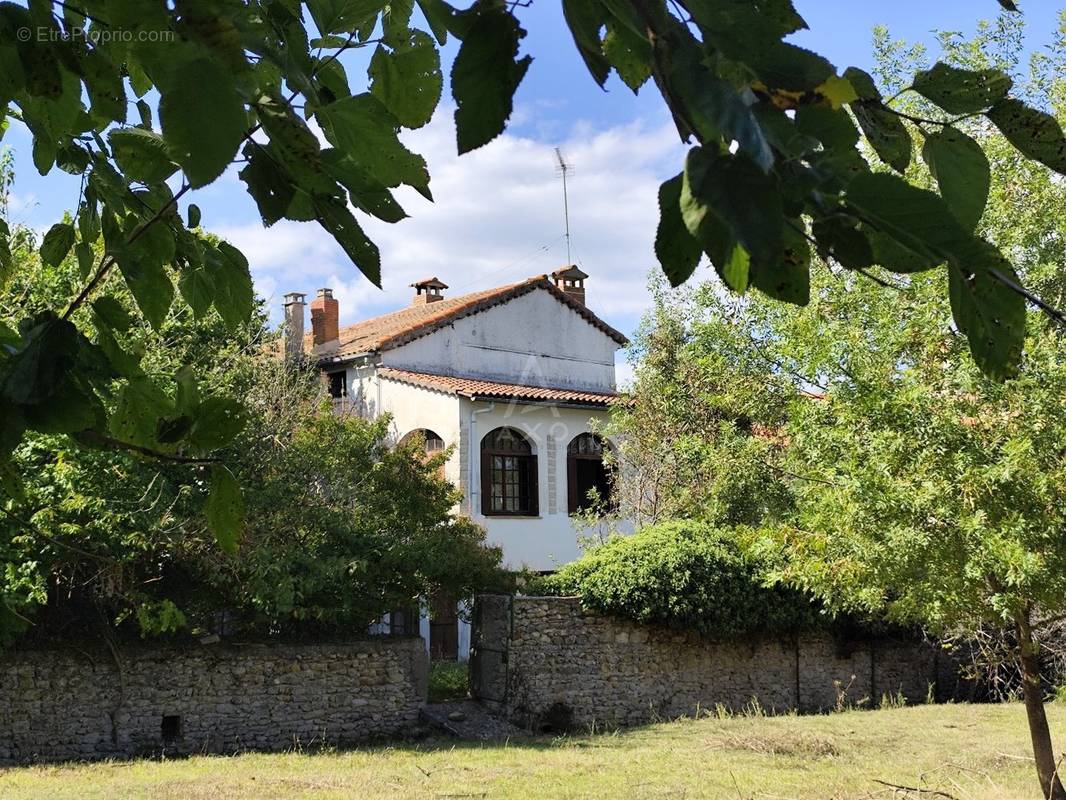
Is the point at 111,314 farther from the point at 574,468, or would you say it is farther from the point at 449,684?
the point at 574,468

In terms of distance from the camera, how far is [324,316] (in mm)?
25281

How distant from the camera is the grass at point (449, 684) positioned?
15.1 meters

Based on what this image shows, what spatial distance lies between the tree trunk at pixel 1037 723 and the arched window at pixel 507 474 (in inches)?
512

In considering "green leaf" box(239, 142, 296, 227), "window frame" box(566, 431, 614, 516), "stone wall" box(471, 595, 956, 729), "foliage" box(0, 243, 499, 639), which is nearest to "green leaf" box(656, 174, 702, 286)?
"green leaf" box(239, 142, 296, 227)

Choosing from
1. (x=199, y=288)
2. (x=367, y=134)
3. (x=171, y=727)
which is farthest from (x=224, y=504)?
(x=171, y=727)

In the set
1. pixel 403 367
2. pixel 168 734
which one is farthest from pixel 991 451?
pixel 403 367

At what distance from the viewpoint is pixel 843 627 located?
53.6 feet

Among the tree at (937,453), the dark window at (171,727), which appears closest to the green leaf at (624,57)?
the tree at (937,453)

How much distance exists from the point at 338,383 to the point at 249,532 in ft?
36.9

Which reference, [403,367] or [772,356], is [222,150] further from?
[403,367]

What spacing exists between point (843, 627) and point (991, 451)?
885 cm

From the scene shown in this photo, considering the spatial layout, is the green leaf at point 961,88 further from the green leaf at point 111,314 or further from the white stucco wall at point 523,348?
the white stucco wall at point 523,348

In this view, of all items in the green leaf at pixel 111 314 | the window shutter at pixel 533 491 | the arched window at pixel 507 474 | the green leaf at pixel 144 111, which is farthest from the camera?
the window shutter at pixel 533 491

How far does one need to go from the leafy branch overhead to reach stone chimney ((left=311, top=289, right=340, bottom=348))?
23.8m
